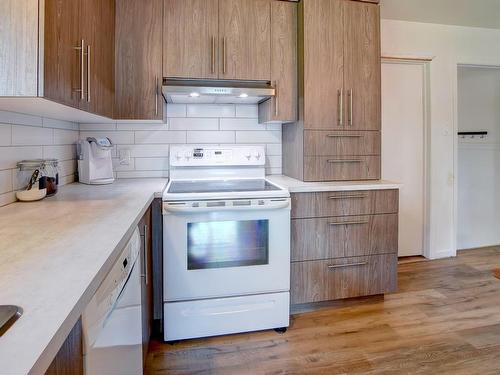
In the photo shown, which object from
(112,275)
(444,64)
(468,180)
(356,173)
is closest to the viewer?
(112,275)

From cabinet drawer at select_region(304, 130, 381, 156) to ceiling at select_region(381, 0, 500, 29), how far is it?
4.00 feet

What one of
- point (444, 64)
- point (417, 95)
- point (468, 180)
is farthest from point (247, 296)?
point (468, 180)

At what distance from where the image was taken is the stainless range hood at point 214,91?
2008mm

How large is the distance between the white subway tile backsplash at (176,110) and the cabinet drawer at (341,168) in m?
1.03

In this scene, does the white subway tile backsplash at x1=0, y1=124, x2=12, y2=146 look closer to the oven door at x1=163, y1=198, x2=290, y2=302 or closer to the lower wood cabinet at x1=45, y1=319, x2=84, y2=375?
the oven door at x1=163, y1=198, x2=290, y2=302

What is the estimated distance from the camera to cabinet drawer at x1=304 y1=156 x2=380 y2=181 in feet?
7.21

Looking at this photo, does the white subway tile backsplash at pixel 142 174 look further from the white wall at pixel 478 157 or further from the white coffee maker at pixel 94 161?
the white wall at pixel 478 157

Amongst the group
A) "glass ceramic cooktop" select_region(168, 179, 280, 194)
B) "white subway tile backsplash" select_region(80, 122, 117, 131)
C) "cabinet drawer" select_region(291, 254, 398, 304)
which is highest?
"white subway tile backsplash" select_region(80, 122, 117, 131)

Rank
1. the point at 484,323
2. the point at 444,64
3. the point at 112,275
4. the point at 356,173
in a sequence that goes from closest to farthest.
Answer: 1. the point at 112,275
2. the point at 484,323
3. the point at 356,173
4. the point at 444,64

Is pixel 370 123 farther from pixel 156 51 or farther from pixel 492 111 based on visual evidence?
pixel 492 111

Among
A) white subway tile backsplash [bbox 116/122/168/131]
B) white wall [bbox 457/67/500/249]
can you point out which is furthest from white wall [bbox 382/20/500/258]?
white subway tile backsplash [bbox 116/122/168/131]

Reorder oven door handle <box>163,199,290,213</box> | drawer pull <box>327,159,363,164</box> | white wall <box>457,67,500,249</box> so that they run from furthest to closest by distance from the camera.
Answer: white wall <box>457,67,500,249</box>
drawer pull <box>327,159,363,164</box>
oven door handle <box>163,199,290,213</box>

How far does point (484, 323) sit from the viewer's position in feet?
6.57

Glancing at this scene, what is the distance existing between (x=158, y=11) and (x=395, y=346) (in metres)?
2.52
